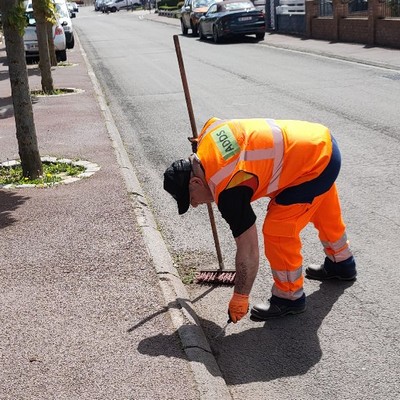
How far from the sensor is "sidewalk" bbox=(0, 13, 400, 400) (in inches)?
170

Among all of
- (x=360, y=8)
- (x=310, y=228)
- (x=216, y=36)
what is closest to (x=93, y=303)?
(x=310, y=228)

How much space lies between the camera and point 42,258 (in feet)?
21.1

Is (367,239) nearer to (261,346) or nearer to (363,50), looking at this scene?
(261,346)

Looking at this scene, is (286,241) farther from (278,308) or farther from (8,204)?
(8,204)

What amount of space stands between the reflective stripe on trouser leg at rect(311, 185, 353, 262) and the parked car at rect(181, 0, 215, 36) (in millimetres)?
31104

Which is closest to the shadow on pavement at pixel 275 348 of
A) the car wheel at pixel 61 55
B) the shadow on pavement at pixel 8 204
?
the shadow on pavement at pixel 8 204

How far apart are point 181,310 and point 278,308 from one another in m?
0.63

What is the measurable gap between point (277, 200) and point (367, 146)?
5.67 meters

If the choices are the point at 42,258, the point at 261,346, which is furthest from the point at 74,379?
the point at 42,258

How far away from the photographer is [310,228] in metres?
7.25

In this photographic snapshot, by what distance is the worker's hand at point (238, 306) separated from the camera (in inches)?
196

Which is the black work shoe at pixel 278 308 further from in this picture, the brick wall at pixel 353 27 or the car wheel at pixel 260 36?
the car wheel at pixel 260 36

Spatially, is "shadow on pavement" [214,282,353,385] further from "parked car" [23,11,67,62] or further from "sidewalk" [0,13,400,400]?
"parked car" [23,11,67,62]

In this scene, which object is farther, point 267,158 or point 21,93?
point 21,93
